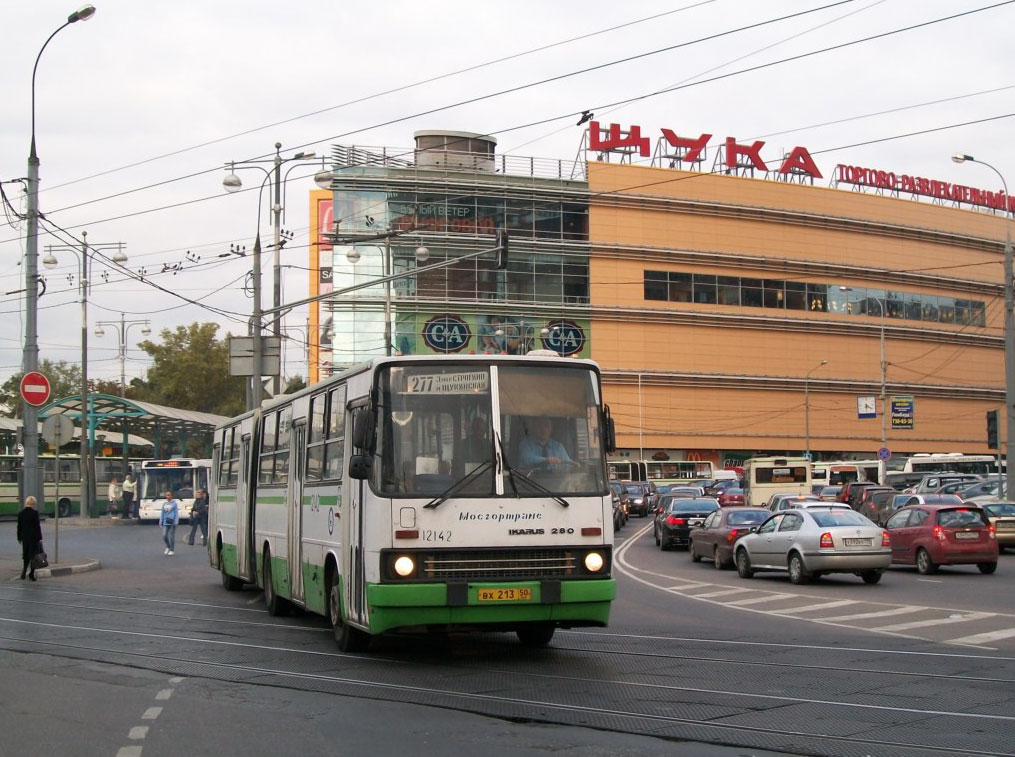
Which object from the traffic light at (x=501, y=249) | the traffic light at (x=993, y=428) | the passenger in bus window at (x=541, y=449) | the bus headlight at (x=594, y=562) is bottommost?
the bus headlight at (x=594, y=562)

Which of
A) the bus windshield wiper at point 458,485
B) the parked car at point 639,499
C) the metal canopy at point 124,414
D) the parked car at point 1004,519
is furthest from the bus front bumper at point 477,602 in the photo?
the parked car at point 639,499

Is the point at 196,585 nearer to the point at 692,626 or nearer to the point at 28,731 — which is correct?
the point at 692,626

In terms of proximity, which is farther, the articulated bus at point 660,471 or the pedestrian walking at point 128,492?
the articulated bus at point 660,471

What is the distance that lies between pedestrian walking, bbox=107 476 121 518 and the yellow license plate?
167 feet

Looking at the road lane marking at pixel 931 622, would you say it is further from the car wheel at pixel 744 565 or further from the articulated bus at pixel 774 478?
the articulated bus at pixel 774 478

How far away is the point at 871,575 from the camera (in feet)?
80.2

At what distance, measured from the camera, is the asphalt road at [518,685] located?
8703mm

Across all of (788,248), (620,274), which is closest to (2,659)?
(620,274)

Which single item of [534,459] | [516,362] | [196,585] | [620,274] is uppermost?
[620,274]

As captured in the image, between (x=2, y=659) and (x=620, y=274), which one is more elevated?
(x=620, y=274)

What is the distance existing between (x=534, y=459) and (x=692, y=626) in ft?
17.2

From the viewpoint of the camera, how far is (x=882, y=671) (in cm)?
1192

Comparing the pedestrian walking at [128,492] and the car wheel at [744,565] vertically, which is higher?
the pedestrian walking at [128,492]

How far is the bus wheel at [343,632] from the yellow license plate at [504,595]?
1995mm
